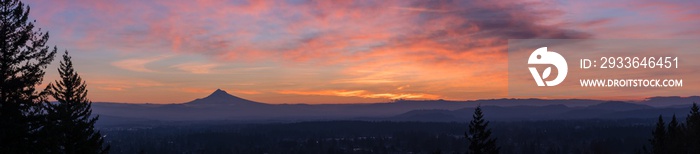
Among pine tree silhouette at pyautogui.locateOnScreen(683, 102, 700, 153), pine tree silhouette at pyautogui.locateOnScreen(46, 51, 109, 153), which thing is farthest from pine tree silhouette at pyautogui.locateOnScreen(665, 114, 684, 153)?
pine tree silhouette at pyautogui.locateOnScreen(46, 51, 109, 153)

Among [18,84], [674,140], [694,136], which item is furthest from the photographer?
[694,136]

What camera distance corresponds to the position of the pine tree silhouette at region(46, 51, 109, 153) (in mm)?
29333

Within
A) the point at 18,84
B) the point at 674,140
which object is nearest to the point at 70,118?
the point at 18,84

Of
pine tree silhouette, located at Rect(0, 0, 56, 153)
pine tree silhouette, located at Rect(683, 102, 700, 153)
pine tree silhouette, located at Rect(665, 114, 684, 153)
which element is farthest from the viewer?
pine tree silhouette, located at Rect(683, 102, 700, 153)

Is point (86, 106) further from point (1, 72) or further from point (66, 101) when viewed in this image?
point (1, 72)

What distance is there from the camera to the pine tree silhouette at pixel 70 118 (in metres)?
29.3

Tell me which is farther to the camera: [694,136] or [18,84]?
[694,136]

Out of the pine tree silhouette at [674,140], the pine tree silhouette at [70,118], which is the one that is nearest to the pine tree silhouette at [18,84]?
the pine tree silhouette at [70,118]

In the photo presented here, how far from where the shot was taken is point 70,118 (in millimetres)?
31531

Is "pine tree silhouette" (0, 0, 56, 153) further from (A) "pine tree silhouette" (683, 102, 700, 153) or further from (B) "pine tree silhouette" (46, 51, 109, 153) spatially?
(A) "pine tree silhouette" (683, 102, 700, 153)

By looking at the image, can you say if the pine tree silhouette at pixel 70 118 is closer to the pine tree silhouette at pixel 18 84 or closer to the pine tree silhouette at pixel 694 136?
the pine tree silhouette at pixel 18 84

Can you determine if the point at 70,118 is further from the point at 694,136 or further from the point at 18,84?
the point at 694,136

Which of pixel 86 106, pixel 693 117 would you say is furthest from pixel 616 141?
pixel 86 106

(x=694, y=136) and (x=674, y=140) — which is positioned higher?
(x=694, y=136)
